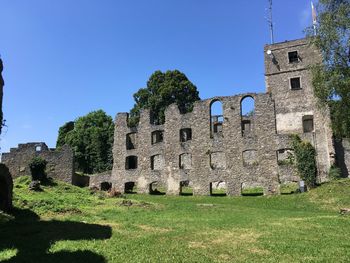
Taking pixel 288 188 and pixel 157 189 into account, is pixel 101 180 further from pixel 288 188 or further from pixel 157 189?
pixel 288 188

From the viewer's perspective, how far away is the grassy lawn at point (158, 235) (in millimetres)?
10164

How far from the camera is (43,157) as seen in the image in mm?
36875

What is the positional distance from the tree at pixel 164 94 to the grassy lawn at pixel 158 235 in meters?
28.4

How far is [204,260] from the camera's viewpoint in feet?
31.8

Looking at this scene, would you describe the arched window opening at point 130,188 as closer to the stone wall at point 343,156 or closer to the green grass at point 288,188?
the green grass at point 288,188

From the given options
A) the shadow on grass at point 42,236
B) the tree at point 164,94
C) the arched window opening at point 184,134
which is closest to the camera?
the shadow on grass at point 42,236

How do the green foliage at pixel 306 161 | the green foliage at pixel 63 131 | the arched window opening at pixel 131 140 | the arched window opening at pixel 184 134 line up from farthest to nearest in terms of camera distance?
the green foliage at pixel 63 131, the arched window opening at pixel 131 140, the arched window opening at pixel 184 134, the green foliage at pixel 306 161

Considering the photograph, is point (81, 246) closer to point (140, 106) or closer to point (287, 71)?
point (287, 71)

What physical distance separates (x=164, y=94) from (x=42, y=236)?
122 feet

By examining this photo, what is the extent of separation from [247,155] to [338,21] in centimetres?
2020

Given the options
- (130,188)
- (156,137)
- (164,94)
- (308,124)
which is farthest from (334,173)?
(164,94)

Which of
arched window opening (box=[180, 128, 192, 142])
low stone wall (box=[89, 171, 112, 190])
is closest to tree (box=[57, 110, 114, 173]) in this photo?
low stone wall (box=[89, 171, 112, 190])

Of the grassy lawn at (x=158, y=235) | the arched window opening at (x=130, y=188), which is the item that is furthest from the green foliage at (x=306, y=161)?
the arched window opening at (x=130, y=188)

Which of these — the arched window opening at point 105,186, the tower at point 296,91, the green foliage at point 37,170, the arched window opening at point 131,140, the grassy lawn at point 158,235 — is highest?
the tower at point 296,91
